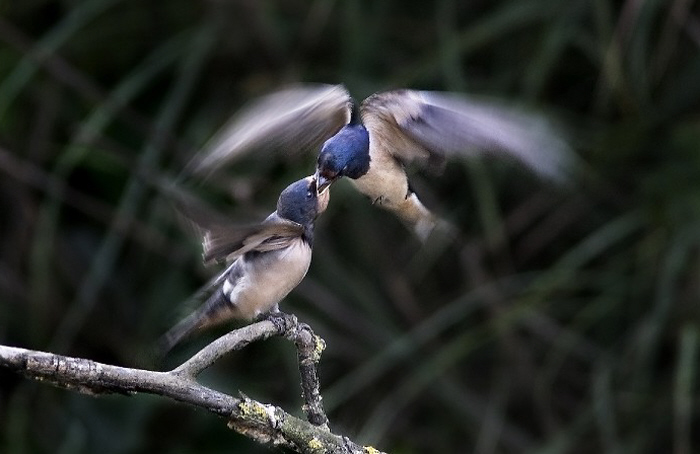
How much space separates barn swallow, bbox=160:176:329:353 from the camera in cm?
129

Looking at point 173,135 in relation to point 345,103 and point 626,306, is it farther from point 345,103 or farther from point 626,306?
point 345,103

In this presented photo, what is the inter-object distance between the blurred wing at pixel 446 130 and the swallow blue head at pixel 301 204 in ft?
0.73

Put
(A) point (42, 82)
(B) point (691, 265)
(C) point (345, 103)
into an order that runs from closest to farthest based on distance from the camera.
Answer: (C) point (345, 103) → (B) point (691, 265) → (A) point (42, 82)

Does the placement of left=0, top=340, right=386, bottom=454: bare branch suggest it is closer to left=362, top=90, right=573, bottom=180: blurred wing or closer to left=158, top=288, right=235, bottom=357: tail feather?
left=158, top=288, right=235, bottom=357: tail feather

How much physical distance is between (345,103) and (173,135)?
4.84 feet

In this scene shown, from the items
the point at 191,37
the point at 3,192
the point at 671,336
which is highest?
the point at 191,37

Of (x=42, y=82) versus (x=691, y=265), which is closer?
(x=691, y=265)

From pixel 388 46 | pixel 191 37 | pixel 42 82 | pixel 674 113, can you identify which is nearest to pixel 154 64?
pixel 191 37

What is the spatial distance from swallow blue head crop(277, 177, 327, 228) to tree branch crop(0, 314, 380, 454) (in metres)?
0.12

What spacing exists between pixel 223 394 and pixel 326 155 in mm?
374

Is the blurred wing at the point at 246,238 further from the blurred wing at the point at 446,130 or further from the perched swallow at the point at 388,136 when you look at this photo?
the blurred wing at the point at 446,130

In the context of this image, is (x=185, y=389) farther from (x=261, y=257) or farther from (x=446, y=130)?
(x=446, y=130)

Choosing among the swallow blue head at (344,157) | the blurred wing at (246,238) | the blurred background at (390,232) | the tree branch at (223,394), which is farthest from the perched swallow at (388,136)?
the blurred background at (390,232)

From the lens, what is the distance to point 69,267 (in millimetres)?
3230
